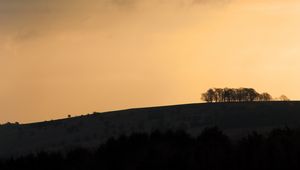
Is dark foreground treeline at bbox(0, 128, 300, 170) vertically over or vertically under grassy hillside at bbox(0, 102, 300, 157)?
under

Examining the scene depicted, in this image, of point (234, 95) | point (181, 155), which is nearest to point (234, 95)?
point (234, 95)

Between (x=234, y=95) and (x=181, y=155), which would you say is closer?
(x=181, y=155)

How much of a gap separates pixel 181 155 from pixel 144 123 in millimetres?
53503

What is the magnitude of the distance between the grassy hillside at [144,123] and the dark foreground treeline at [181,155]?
24.8 metres

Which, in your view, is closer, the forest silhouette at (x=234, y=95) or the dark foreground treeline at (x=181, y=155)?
the dark foreground treeline at (x=181, y=155)

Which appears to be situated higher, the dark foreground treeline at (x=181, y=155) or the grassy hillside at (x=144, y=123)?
the grassy hillside at (x=144, y=123)

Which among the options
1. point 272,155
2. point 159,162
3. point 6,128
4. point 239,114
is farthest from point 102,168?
point 6,128

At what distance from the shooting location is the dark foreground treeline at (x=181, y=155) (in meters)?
45.6

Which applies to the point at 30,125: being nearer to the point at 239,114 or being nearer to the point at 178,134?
the point at 239,114

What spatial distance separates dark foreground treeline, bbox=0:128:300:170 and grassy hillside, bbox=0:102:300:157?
24757 millimetres

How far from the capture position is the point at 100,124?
107688 millimetres

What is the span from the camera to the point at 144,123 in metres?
103

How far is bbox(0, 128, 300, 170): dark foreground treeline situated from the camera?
4556cm

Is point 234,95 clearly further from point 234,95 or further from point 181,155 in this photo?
point 181,155
